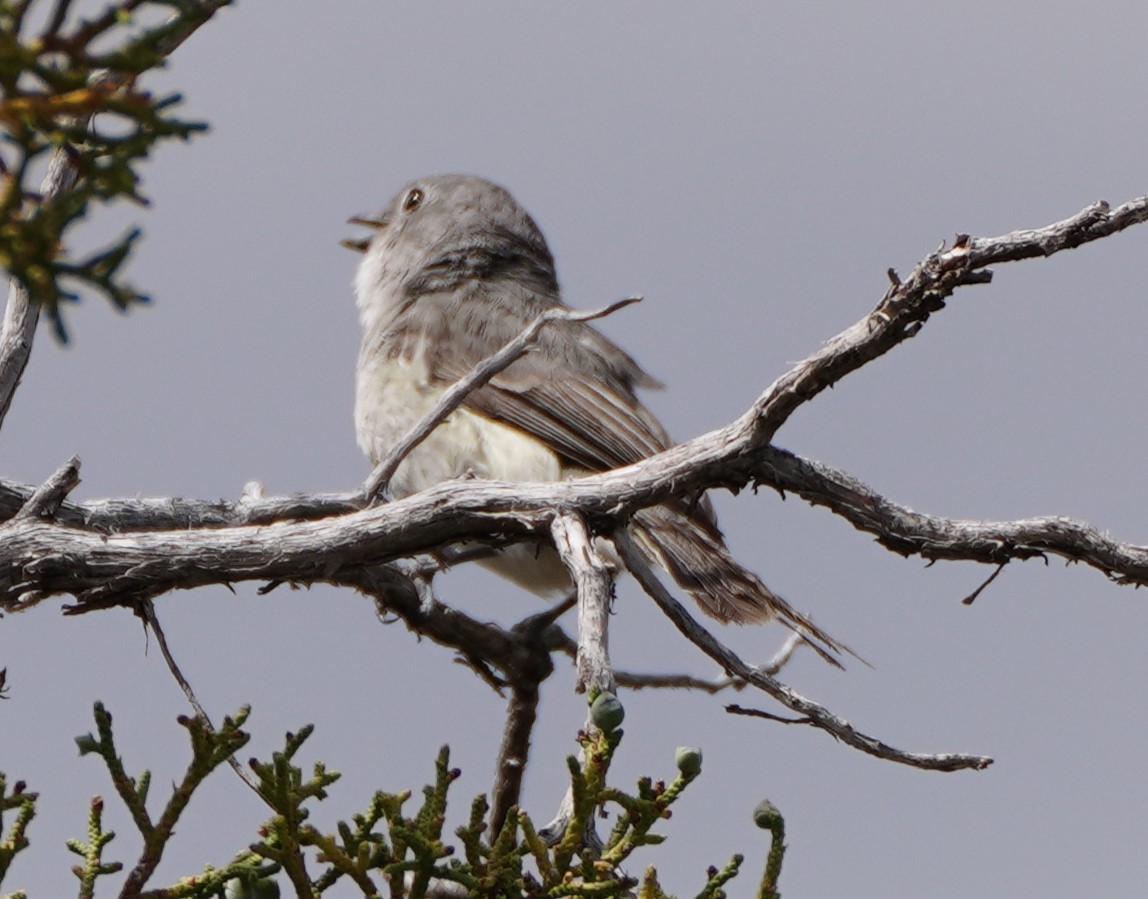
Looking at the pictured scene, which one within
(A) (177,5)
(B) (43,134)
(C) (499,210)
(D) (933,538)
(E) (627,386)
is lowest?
(D) (933,538)

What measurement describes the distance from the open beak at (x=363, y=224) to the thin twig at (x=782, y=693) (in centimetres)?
598

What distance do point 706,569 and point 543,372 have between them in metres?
1.63

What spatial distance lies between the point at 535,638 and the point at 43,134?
2.47 meters

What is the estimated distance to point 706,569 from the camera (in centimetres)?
602

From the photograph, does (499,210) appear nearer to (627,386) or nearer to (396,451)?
(627,386)

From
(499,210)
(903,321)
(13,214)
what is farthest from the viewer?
(499,210)

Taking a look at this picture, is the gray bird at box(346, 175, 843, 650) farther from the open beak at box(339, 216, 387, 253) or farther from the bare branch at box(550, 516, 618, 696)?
the bare branch at box(550, 516, 618, 696)

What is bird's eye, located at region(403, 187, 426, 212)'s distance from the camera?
366 inches

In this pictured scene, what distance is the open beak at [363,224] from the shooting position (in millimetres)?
9305

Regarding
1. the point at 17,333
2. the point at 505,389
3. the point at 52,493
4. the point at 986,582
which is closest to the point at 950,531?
the point at 986,582

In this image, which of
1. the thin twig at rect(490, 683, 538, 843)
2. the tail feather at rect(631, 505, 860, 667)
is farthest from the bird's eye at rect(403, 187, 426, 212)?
the thin twig at rect(490, 683, 538, 843)

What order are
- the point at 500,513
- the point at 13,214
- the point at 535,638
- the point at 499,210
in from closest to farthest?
the point at 13,214, the point at 500,513, the point at 535,638, the point at 499,210

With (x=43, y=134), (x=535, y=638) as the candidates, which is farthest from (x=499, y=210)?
(x=43, y=134)

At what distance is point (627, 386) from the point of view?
768 cm
